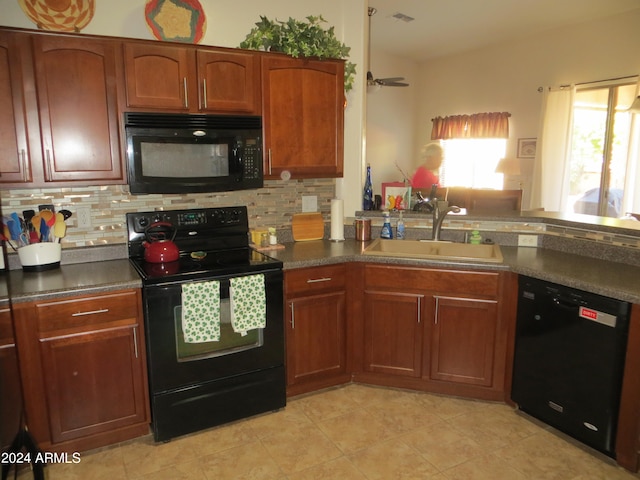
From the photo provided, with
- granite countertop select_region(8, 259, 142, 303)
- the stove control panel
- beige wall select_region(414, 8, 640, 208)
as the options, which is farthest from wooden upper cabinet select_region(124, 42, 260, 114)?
beige wall select_region(414, 8, 640, 208)

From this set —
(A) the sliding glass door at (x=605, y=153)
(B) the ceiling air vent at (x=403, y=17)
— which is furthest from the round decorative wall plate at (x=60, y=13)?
(A) the sliding glass door at (x=605, y=153)

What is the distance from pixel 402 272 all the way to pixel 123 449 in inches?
69.0

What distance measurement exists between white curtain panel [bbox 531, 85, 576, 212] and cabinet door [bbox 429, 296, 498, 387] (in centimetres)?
367

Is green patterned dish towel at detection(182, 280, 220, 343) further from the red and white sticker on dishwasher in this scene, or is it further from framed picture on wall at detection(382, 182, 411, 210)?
the red and white sticker on dishwasher

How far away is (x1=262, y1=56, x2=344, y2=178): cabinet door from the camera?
8.97 feet

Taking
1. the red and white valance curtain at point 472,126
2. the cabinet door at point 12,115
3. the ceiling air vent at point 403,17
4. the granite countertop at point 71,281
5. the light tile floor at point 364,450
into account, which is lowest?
the light tile floor at point 364,450

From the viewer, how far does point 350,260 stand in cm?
276

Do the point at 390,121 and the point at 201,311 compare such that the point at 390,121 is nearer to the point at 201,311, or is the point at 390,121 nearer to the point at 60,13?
the point at 60,13

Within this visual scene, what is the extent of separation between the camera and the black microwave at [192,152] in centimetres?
242

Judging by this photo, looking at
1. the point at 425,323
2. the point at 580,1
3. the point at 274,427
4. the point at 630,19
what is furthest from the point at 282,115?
the point at 630,19

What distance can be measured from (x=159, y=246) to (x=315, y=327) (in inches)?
39.5

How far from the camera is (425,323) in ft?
8.90

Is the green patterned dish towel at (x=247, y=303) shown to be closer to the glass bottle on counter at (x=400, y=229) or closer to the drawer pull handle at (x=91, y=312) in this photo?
the drawer pull handle at (x=91, y=312)

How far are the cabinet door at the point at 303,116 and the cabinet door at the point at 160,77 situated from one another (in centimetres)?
44
